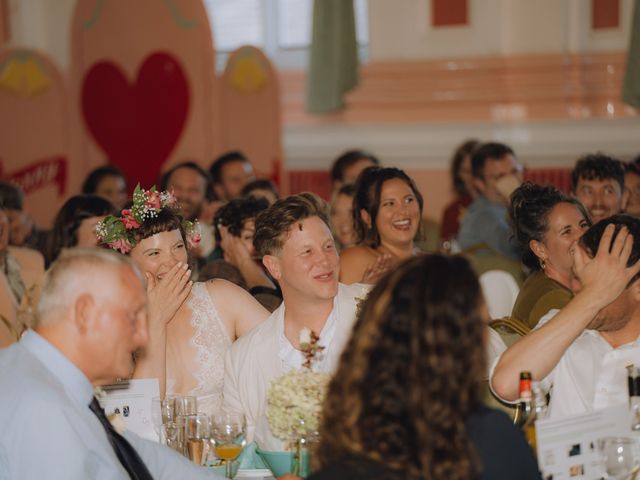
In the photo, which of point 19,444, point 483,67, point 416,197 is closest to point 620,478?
point 19,444

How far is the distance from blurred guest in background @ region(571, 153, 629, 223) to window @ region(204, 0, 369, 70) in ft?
13.8

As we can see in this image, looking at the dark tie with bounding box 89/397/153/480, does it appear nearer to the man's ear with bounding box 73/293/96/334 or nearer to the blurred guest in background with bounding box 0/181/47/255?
the man's ear with bounding box 73/293/96/334

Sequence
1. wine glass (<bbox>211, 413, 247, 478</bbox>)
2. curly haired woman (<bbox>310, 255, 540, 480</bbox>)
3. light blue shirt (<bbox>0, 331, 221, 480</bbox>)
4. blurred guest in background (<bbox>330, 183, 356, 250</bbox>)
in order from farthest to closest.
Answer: blurred guest in background (<bbox>330, 183, 356, 250</bbox>)
wine glass (<bbox>211, 413, 247, 478</bbox>)
light blue shirt (<bbox>0, 331, 221, 480</bbox>)
curly haired woman (<bbox>310, 255, 540, 480</bbox>)

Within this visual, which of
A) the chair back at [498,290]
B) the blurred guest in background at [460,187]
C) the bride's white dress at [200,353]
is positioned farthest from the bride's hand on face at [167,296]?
the blurred guest in background at [460,187]

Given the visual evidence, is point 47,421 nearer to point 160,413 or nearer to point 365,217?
point 160,413

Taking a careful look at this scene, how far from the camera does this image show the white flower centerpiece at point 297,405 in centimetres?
270

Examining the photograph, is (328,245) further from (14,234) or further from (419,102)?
(419,102)

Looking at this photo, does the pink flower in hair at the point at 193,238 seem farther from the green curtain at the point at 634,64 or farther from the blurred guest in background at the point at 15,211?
the green curtain at the point at 634,64

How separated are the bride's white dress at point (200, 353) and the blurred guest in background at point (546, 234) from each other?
1087 millimetres

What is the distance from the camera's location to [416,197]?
5062 millimetres

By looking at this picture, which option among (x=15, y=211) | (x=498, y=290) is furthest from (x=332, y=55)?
(x=498, y=290)

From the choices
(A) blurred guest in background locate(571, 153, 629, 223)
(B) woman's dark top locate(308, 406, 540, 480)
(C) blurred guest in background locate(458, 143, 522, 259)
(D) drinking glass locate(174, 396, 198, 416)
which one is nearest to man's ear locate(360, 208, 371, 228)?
(A) blurred guest in background locate(571, 153, 629, 223)

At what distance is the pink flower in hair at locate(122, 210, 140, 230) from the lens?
4.09m

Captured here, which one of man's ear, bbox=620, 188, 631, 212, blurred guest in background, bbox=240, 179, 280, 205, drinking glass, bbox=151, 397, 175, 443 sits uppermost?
blurred guest in background, bbox=240, 179, 280, 205
